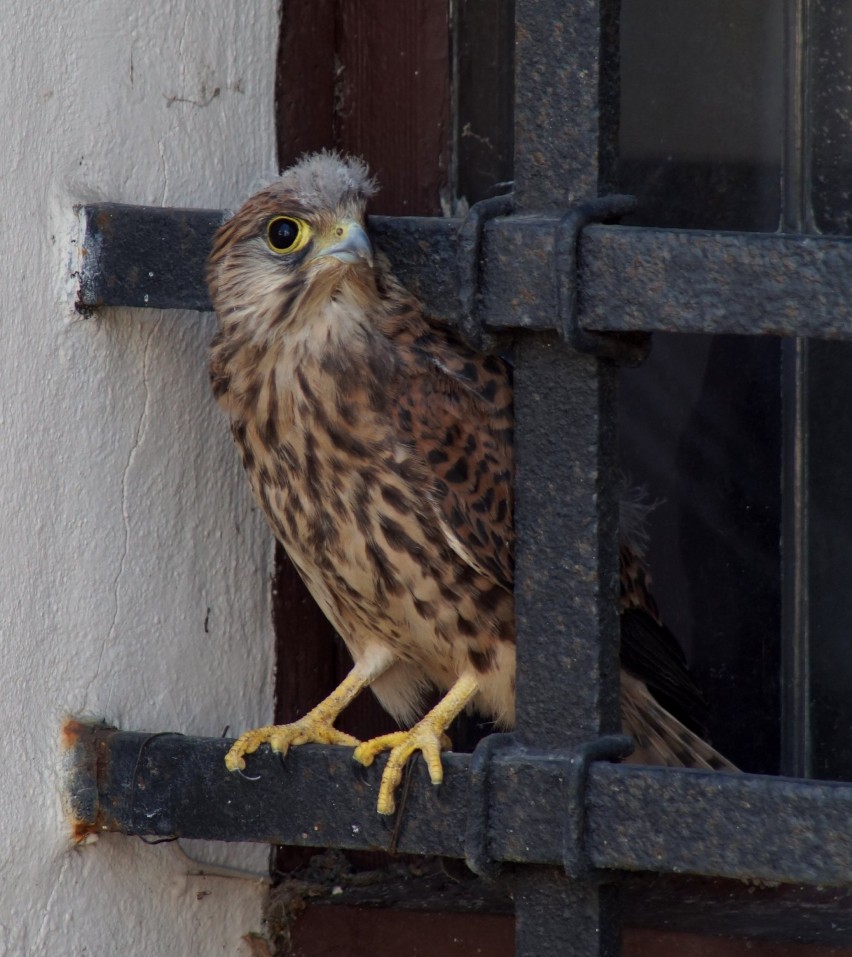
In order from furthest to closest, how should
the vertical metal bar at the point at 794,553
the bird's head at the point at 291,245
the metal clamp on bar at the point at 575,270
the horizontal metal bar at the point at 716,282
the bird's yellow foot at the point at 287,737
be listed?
the vertical metal bar at the point at 794,553 < the bird's head at the point at 291,245 < the bird's yellow foot at the point at 287,737 < the metal clamp on bar at the point at 575,270 < the horizontal metal bar at the point at 716,282

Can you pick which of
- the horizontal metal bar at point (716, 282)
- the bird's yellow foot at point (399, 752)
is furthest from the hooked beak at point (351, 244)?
the bird's yellow foot at point (399, 752)

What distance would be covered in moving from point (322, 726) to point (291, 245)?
0.78 m

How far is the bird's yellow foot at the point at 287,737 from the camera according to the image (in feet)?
7.21

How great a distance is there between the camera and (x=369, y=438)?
2.40 meters

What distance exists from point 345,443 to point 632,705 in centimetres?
71

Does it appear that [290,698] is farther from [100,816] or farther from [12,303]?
[12,303]

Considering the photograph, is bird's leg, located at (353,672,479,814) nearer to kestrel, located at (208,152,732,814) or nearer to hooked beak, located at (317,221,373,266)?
kestrel, located at (208,152,732,814)

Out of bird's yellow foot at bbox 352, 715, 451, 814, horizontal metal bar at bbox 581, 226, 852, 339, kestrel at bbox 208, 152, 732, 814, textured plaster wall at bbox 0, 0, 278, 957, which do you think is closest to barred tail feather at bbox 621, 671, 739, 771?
kestrel at bbox 208, 152, 732, 814

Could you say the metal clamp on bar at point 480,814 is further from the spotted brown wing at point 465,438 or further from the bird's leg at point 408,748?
the spotted brown wing at point 465,438

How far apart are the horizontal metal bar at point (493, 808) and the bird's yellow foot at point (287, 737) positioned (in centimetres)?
2

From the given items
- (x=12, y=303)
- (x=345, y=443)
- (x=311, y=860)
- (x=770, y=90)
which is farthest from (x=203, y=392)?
(x=770, y=90)

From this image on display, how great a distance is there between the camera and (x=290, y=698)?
269 cm

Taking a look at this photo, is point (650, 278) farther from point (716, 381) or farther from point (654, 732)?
point (654, 732)

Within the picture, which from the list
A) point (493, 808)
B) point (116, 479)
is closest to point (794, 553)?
point (493, 808)
